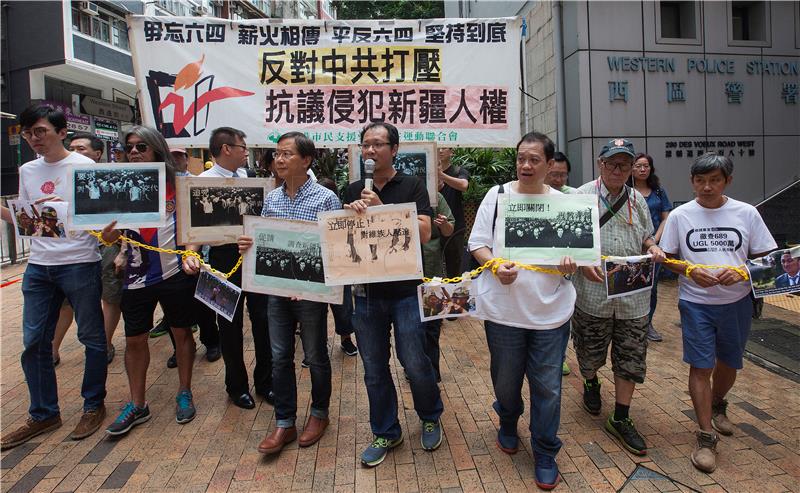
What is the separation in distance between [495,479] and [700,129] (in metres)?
8.12

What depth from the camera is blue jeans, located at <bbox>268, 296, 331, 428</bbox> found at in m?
3.16

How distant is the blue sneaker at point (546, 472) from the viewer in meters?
2.74

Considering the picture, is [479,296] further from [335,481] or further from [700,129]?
[700,129]

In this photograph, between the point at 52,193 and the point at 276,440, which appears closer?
the point at 276,440

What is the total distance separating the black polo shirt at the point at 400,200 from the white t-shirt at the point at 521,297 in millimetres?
378

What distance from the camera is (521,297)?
272cm

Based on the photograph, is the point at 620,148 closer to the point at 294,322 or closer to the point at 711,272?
the point at 711,272

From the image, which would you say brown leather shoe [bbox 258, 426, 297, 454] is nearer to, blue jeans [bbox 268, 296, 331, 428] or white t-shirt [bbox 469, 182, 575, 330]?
blue jeans [bbox 268, 296, 331, 428]

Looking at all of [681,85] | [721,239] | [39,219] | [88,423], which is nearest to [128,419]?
[88,423]

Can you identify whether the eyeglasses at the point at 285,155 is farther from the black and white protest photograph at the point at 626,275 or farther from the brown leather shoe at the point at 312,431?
the black and white protest photograph at the point at 626,275

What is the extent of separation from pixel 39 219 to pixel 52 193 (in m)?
0.21

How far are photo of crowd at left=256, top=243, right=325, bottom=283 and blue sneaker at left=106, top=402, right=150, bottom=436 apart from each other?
1539 millimetres

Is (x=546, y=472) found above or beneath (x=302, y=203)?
beneath

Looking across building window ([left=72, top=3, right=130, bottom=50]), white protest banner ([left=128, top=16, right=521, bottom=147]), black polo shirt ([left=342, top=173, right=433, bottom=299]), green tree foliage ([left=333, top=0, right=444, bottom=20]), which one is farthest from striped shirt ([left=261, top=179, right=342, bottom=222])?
green tree foliage ([left=333, top=0, right=444, bottom=20])
